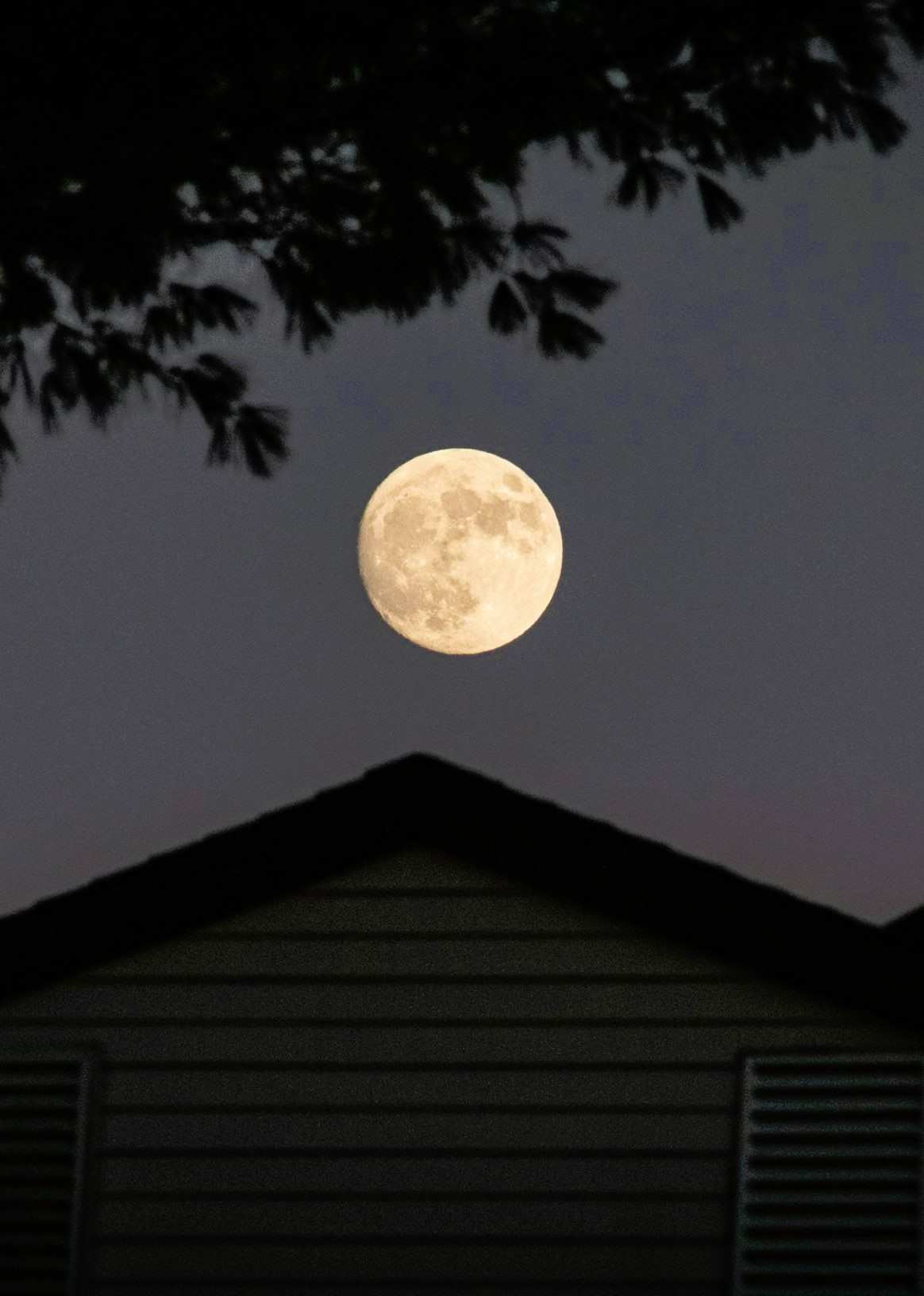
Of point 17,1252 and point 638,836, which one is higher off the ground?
point 638,836

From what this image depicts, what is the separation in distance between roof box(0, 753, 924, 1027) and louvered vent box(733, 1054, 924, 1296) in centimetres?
40

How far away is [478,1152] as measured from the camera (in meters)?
9.60

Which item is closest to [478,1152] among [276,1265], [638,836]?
[276,1265]

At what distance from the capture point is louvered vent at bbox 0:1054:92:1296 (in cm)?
960

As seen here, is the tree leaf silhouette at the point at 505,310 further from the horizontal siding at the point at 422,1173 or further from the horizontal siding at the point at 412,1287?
the horizontal siding at the point at 412,1287

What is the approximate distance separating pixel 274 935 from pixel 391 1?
5130 mm

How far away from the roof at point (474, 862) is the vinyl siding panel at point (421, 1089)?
0.34 ft

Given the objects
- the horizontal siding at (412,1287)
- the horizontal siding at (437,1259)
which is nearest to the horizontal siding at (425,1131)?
the horizontal siding at (437,1259)

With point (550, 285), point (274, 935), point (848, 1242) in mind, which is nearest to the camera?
point (550, 285)

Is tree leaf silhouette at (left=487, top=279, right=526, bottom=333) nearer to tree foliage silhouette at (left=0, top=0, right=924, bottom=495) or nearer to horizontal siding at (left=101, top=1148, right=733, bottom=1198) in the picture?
tree foliage silhouette at (left=0, top=0, right=924, bottom=495)

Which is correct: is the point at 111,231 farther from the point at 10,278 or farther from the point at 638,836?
the point at 638,836

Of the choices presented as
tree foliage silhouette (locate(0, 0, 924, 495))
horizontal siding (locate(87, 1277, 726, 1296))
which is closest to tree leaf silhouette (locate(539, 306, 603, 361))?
tree foliage silhouette (locate(0, 0, 924, 495))

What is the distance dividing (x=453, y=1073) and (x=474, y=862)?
1092 millimetres

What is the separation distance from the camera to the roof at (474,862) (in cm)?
970
